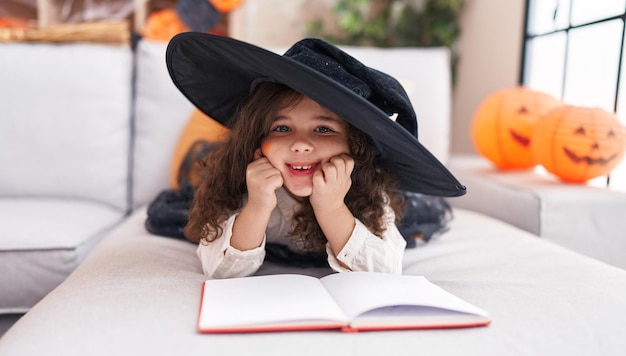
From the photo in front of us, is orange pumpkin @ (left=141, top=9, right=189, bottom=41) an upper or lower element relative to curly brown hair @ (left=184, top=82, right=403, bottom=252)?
upper

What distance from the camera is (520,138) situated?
163 cm

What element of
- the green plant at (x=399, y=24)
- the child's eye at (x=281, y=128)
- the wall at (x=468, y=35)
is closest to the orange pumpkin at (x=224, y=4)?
the wall at (x=468, y=35)

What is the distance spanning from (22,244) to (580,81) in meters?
2.18

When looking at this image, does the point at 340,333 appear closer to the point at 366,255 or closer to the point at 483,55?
the point at 366,255

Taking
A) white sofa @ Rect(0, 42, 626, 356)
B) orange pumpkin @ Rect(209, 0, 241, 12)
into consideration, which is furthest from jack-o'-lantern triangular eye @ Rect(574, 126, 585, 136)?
orange pumpkin @ Rect(209, 0, 241, 12)

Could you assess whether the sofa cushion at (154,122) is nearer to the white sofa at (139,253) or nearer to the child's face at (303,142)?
the white sofa at (139,253)

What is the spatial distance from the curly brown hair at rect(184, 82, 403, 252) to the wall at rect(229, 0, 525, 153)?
74.3 inches

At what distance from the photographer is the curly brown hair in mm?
928

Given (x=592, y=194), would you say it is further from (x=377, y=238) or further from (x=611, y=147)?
(x=377, y=238)

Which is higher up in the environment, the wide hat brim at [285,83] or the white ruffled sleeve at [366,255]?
the wide hat brim at [285,83]

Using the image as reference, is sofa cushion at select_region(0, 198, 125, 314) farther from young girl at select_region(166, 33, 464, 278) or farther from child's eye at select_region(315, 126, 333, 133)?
child's eye at select_region(315, 126, 333, 133)

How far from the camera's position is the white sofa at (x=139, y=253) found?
635mm

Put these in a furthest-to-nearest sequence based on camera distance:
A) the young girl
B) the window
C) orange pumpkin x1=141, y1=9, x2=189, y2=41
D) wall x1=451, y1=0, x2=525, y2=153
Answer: orange pumpkin x1=141, y1=9, x2=189, y2=41, wall x1=451, y1=0, x2=525, y2=153, the window, the young girl

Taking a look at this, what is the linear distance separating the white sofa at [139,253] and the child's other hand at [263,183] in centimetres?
17
